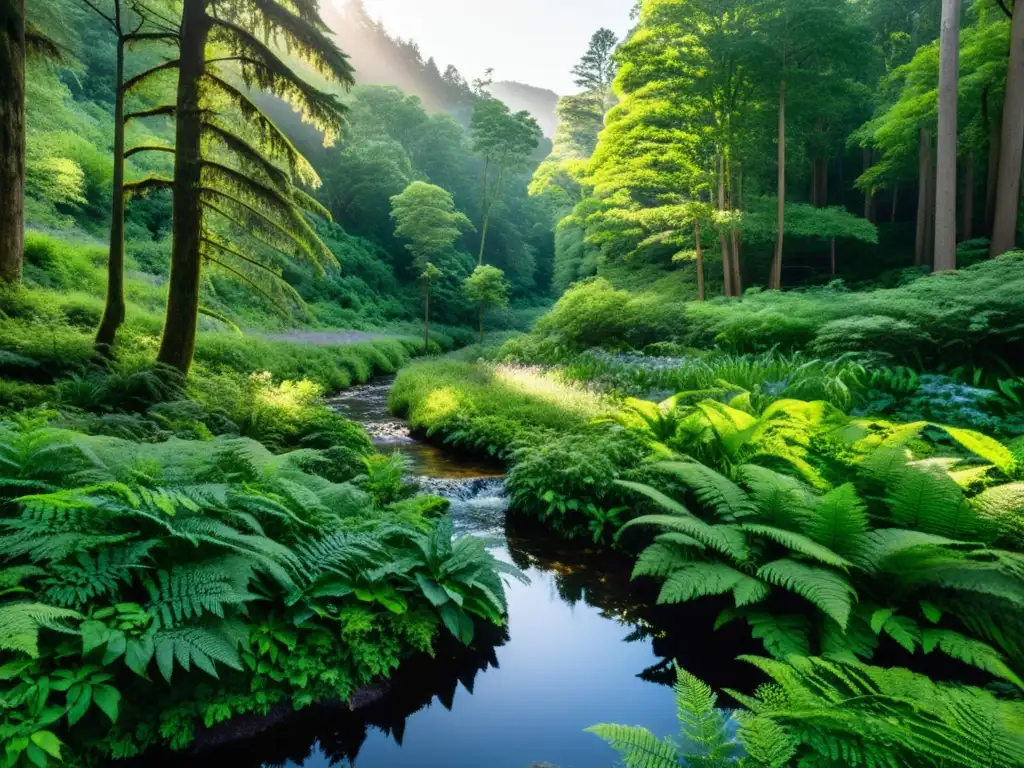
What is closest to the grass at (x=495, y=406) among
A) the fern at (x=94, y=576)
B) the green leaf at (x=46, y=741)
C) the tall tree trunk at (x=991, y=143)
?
the fern at (x=94, y=576)

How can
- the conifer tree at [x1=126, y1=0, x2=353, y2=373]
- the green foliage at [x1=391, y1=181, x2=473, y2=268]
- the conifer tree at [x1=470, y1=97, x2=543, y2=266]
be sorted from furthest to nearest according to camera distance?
the conifer tree at [x1=470, y1=97, x2=543, y2=266] < the green foliage at [x1=391, y1=181, x2=473, y2=268] < the conifer tree at [x1=126, y1=0, x2=353, y2=373]

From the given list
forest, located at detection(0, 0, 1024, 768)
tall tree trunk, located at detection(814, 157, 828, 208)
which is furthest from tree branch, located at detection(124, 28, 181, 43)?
tall tree trunk, located at detection(814, 157, 828, 208)

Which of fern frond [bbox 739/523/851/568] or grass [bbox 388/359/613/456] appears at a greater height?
grass [bbox 388/359/613/456]

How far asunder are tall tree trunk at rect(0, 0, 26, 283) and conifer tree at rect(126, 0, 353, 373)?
168 centimetres

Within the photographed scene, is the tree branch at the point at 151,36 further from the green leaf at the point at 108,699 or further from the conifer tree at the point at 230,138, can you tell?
the green leaf at the point at 108,699

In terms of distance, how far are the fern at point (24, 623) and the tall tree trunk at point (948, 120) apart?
15.0 m

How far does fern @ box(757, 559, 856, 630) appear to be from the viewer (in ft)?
9.71

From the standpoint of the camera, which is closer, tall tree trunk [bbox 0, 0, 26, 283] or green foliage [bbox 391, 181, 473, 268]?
tall tree trunk [bbox 0, 0, 26, 283]

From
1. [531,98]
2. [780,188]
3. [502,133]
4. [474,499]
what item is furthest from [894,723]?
[531,98]

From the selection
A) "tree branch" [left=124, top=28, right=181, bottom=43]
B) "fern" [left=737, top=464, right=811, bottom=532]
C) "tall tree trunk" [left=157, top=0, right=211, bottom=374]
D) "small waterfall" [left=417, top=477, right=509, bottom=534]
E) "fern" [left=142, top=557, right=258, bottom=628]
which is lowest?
"small waterfall" [left=417, top=477, right=509, bottom=534]

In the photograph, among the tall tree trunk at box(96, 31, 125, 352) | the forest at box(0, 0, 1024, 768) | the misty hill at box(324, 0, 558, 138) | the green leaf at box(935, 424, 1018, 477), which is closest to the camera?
the forest at box(0, 0, 1024, 768)

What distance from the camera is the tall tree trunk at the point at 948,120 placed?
1156 centimetres

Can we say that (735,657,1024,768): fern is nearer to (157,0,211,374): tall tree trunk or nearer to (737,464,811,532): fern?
(737,464,811,532): fern

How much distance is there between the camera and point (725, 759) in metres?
2.03
